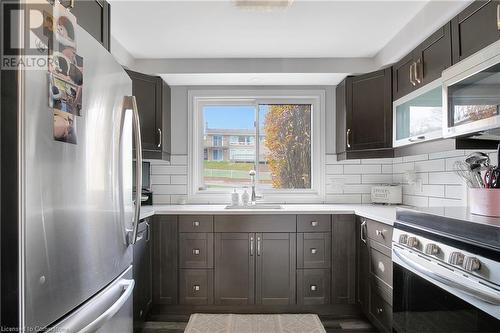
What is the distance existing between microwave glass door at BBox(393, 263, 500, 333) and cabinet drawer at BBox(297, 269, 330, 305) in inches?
33.0

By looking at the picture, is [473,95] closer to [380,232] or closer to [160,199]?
[380,232]

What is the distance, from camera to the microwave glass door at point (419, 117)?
1.92 m

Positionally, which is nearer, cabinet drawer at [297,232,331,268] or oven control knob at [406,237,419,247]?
oven control knob at [406,237,419,247]

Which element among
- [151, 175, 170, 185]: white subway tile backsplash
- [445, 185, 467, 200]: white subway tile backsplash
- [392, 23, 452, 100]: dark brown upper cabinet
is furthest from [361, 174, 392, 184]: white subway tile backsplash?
[151, 175, 170, 185]: white subway tile backsplash

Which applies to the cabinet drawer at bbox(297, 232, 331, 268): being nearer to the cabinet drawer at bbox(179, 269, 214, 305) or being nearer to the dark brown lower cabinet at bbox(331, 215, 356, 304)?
the dark brown lower cabinet at bbox(331, 215, 356, 304)

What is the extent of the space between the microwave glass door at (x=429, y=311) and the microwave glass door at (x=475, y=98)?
0.83 meters

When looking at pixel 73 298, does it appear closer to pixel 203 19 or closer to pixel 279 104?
pixel 203 19

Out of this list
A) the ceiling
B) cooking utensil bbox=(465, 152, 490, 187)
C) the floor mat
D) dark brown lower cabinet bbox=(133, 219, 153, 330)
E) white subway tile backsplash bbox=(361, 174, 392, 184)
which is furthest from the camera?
white subway tile backsplash bbox=(361, 174, 392, 184)

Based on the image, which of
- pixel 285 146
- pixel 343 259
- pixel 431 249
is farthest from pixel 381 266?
pixel 285 146

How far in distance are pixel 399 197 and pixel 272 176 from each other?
4.11 ft

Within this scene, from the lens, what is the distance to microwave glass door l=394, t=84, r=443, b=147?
6.31ft

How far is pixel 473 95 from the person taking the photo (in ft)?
5.08

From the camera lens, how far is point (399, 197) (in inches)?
112

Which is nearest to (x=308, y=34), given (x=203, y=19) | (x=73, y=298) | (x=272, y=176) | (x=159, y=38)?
(x=203, y=19)
